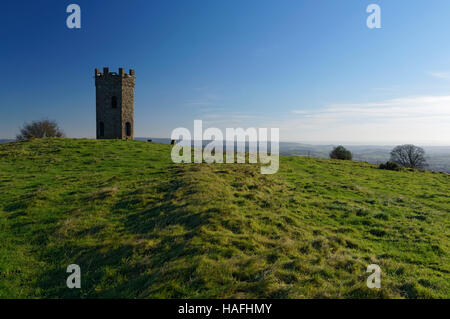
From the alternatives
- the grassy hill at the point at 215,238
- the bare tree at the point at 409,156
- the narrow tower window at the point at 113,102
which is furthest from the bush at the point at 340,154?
the narrow tower window at the point at 113,102

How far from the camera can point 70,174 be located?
68.9 ft

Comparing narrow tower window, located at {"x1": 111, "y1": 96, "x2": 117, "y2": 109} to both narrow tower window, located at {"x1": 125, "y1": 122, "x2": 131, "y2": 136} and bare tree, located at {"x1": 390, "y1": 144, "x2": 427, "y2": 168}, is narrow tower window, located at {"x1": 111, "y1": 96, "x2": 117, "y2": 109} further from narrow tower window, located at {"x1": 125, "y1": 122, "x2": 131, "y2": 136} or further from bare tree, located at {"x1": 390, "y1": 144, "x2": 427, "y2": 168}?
bare tree, located at {"x1": 390, "y1": 144, "x2": 427, "y2": 168}

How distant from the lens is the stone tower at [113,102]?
152 ft

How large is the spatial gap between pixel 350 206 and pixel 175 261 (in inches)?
453

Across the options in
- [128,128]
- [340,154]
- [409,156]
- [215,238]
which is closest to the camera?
[215,238]

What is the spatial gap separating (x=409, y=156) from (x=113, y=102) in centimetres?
7344

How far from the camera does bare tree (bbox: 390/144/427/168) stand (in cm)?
6338

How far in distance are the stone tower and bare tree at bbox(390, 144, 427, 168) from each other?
66.5 metres

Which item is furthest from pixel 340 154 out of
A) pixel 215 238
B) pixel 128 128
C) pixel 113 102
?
pixel 215 238

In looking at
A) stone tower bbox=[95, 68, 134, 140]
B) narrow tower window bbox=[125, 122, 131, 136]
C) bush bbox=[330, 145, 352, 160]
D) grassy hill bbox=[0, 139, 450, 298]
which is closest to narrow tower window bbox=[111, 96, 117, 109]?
stone tower bbox=[95, 68, 134, 140]

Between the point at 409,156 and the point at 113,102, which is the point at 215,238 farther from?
the point at 409,156

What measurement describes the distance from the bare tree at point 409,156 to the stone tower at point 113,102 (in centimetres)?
6649

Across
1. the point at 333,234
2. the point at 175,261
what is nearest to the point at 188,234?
the point at 175,261

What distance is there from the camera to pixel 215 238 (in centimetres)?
868
